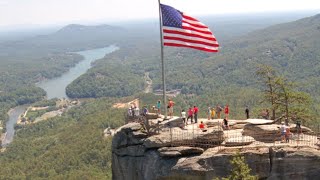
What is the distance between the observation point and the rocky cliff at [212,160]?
2683 centimetres

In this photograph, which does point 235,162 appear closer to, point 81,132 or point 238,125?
point 238,125

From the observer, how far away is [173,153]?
2880 cm

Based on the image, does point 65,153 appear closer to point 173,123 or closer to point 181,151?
point 173,123

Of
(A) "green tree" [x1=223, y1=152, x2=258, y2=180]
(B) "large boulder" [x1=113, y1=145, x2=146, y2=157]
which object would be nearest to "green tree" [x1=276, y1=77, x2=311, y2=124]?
(A) "green tree" [x1=223, y1=152, x2=258, y2=180]

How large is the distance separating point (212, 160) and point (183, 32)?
1030 centimetres

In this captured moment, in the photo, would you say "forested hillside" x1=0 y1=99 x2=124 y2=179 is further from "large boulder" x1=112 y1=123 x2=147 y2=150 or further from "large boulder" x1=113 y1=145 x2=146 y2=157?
"large boulder" x1=113 y1=145 x2=146 y2=157

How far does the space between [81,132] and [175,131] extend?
425ft

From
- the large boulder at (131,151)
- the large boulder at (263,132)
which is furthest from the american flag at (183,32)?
the large boulder at (131,151)

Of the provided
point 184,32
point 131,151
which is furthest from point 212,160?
point 184,32

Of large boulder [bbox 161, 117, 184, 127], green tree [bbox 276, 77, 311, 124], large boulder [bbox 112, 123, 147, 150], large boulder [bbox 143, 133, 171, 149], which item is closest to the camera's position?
large boulder [bbox 143, 133, 171, 149]

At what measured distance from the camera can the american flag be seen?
3109 centimetres

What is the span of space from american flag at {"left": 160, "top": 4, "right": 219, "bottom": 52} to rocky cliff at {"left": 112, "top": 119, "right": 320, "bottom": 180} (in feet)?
22.9

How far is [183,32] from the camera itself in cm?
3139

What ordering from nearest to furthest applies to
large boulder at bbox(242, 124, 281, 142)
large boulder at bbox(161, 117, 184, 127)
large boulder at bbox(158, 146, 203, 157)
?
large boulder at bbox(158, 146, 203, 157) → large boulder at bbox(242, 124, 281, 142) → large boulder at bbox(161, 117, 184, 127)
